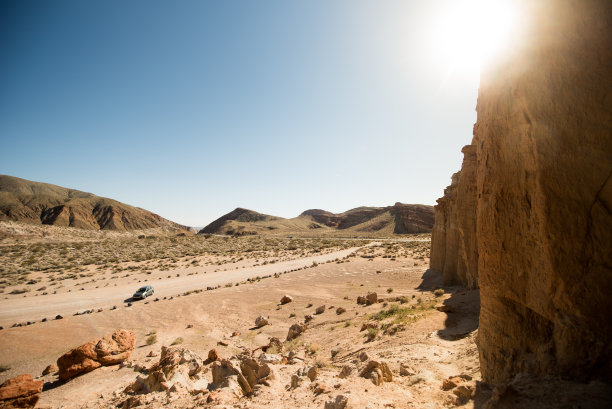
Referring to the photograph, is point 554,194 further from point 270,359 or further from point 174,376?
point 174,376

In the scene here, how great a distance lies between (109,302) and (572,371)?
88.8 ft

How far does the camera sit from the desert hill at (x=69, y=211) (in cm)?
10515

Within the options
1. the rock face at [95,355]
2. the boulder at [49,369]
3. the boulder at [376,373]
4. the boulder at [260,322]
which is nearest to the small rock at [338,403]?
the boulder at [376,373]

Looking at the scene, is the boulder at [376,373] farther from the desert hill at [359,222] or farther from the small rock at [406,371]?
the desert hill at [359,222]

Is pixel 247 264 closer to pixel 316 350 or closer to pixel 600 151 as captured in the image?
pixel 316 350

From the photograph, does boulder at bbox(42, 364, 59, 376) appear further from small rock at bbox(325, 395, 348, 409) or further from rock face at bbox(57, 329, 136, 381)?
small rock at bbox(325, 395, 348, 409)

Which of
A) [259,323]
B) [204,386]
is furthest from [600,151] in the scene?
[259,323]

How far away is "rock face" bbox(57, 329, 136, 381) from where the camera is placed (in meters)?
10.4

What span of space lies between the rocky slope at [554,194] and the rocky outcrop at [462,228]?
1164 centimetres

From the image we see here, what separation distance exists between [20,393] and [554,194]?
1339cm

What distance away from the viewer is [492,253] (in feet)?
16.3

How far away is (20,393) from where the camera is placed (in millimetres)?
8273

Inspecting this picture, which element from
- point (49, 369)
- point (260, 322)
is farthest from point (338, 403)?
point (49, 369)

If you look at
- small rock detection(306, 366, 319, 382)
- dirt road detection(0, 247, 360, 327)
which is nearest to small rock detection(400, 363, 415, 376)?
small rock detection(306, 366, 319, 382)
